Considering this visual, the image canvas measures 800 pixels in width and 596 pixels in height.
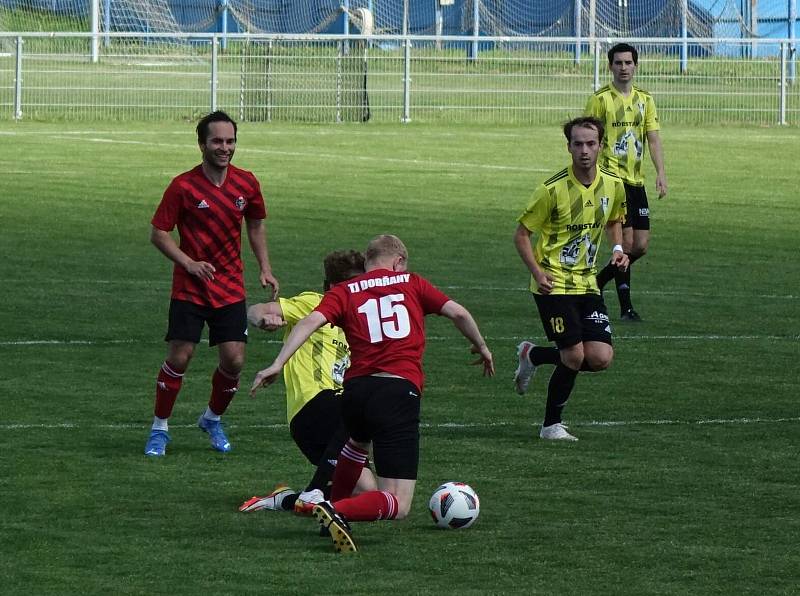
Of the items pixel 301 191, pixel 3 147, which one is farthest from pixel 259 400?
pixel 3 147

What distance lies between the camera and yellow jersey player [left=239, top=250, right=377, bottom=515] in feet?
25.8

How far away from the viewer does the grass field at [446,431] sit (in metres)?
6.87

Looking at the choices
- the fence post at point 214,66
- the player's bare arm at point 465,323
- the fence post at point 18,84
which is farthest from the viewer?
the fence post at point 214,66

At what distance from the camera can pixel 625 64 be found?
47.4 feet

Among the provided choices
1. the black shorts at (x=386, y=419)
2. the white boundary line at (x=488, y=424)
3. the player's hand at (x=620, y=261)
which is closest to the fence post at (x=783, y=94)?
the white boundary line at (x=488, y=424)

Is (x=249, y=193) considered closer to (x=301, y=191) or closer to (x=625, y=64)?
(x=625, y=64)

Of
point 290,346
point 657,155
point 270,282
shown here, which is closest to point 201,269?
point 270,282

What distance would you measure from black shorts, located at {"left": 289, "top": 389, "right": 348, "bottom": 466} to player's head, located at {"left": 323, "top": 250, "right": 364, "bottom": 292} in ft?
1.93

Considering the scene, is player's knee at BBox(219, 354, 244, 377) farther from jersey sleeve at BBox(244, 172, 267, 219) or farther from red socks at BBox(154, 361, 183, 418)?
jersey sleeve at BBox(244, 172, 267, 219)

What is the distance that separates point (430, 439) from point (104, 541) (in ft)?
9.09

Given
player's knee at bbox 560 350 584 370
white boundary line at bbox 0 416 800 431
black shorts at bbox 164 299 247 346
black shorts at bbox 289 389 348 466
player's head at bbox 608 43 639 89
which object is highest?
player's head at bbox 608 43 639 89

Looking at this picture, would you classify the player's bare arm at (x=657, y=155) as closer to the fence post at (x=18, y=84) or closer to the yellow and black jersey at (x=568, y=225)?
the yellow and black jersey at (x=568, y=225)

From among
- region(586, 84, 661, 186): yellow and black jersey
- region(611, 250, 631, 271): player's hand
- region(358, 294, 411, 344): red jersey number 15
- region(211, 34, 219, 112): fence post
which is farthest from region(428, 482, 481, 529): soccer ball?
region(211, 34, 219, 112): fence post

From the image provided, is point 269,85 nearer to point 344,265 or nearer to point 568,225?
point 568,225
